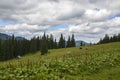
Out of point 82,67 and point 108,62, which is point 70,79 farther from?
point 108,62

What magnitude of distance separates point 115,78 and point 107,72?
76.4 inches

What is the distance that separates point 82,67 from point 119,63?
6.66 m

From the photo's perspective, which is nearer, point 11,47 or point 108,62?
point 108,62

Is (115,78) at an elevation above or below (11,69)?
below

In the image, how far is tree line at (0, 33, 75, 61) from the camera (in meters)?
110

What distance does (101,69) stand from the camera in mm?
19125

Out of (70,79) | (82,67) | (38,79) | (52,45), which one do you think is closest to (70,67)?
(82,67)

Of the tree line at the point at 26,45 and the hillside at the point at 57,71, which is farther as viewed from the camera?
the tree line at the point at 26,45

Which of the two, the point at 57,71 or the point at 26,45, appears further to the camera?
the point at 26,45

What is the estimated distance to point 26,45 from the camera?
133 m

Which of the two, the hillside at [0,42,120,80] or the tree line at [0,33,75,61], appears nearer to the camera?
the hillside at [0,42,120,80]

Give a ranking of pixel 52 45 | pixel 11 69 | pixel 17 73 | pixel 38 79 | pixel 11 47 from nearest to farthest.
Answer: pixel 38 79 < pixel 17 73 < pixel 11 69 < pixel 11 47 < pixel 52 45

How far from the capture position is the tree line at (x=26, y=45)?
11050 cm

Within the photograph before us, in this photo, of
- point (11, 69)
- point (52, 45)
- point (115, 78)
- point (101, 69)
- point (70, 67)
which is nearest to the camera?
point (11, 69)
